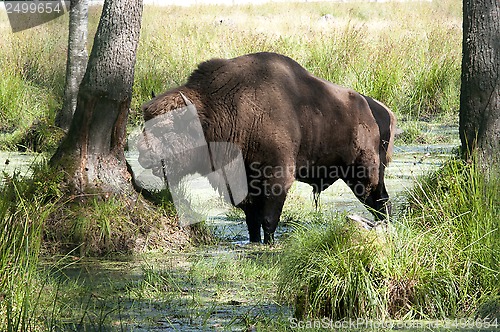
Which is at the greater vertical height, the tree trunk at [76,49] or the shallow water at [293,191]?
the tree trunk at [76,49]

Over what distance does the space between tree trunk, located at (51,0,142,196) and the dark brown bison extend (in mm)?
378

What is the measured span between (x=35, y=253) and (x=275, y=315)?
5.67 ft

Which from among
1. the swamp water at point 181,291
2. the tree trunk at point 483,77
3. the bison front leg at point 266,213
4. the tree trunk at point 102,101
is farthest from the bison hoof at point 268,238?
the tree trunk at point 483,77

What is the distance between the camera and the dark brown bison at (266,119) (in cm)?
888

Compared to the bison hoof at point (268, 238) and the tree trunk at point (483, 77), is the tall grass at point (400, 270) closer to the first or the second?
the tree trunk at point (483, 77)

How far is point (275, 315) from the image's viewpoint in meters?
6.01

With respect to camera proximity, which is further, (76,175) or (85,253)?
(76,175)

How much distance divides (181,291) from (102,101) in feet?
8.26

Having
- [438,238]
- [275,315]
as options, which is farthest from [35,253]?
[438,238]

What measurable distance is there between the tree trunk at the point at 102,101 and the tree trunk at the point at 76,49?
4637 millimetres

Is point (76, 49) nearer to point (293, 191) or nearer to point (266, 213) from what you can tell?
point (293, 191)

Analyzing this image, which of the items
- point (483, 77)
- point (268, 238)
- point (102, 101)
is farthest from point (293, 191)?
point (483, 77)

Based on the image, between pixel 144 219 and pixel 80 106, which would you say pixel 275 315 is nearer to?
pixel 144 219

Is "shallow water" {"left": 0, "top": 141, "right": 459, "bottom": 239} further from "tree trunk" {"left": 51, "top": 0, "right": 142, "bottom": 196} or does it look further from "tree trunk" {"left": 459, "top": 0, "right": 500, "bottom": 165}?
"tree trunk" {"left": 459, "top": 0, "right": 500, "bottom": 165}
